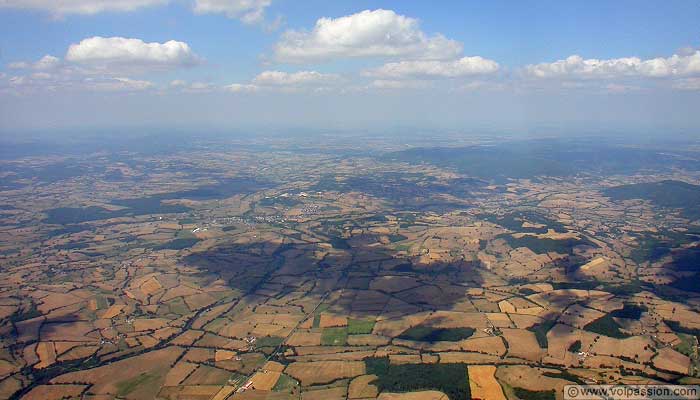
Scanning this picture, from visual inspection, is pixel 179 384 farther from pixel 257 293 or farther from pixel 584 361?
pixel 584 361

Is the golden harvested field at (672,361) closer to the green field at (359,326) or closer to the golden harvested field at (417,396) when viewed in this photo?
the golden harvested field at (417,396)

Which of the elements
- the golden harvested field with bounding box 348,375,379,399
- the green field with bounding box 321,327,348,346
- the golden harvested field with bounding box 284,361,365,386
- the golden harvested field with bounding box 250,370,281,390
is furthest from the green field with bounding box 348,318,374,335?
the golden harvested field with bounding box 250,370,281,390

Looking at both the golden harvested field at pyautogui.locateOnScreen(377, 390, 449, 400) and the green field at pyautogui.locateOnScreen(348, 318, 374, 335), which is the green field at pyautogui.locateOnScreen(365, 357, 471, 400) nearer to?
the golden harvested field at pyautogui.locateOnScreen(377, 390, 449, 400)

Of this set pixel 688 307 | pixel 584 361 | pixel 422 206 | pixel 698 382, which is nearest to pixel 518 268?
pixel 688 307

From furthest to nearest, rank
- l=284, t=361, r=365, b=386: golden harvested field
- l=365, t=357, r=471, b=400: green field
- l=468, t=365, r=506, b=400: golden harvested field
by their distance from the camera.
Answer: l=284, t=361, r=365, b=386: golden harvested field < l=365, t=357, r=471, b=400: green field < l=468, t=365, r=506, b=400: golden harvested field

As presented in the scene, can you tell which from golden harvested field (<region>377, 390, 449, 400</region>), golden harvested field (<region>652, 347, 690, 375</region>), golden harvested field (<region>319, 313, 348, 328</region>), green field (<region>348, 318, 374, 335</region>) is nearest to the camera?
golden harvested field (<region>377, 390, 449, 400</region>)

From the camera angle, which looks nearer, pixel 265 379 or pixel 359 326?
pixel 265 379

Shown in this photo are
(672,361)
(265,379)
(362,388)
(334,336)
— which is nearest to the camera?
(362,388)

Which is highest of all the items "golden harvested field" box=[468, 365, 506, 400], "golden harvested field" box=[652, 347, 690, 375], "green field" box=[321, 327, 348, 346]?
"green field" box=[321, 327, 348, 346]

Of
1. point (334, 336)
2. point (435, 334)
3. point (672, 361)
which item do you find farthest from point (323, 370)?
point (672, 361)

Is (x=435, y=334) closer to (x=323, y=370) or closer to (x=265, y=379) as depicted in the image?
(x=323, y=370)

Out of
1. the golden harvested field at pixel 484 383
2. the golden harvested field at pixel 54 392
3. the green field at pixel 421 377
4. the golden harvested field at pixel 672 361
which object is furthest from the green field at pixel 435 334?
the golden harvested field at pixel 54 392
